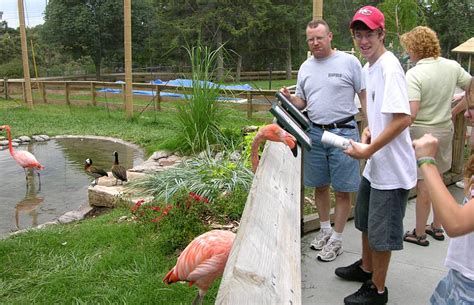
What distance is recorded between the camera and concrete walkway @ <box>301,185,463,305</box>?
293 centimetres

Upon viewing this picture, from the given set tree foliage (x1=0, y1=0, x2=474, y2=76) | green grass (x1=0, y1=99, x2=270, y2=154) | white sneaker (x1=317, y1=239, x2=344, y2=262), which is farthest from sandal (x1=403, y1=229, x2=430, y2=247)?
tree foliage (x1=0, y1=0, x2=474, y2=76)

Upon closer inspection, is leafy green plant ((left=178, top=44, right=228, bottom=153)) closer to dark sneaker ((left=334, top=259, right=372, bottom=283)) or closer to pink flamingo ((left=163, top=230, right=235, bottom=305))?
dark sneaker ((left=334, top=259, right=372, bottom=283))

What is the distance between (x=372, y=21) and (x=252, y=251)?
5.11ft

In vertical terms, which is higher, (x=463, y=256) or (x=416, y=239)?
(x=463, y=256)

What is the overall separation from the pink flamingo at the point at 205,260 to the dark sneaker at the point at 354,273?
89cm

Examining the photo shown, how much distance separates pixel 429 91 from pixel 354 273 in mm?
1519

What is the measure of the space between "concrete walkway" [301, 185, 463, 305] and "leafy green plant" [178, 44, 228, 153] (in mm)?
3389

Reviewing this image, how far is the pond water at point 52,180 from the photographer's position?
236 inches

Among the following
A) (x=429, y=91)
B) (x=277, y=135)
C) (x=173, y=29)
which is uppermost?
(x=173, y=29)

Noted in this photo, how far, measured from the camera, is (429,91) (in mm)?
3566

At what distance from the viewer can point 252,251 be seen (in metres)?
1.51

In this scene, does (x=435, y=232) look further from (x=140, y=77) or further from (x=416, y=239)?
(x=140, y=77)

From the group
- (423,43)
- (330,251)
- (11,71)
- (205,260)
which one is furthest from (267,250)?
(11,71)

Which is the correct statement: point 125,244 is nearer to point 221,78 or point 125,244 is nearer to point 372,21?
point 372,21
